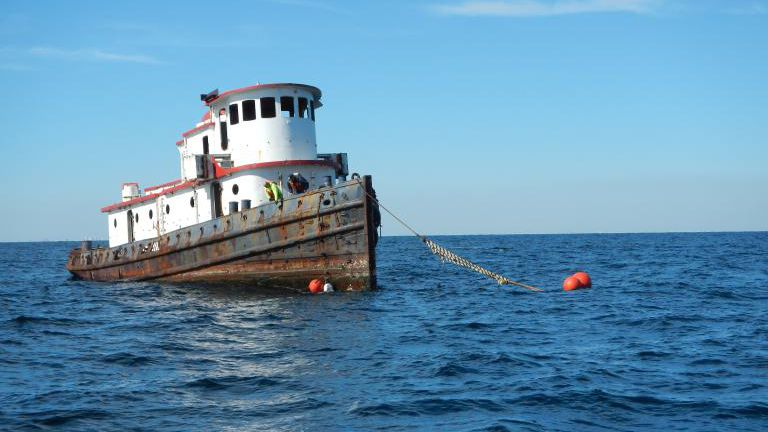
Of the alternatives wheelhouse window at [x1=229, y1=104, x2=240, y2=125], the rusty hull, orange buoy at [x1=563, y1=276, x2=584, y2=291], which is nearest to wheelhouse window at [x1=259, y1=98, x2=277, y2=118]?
wheelhouse window at [x1=229, y1=104, x2=240, y2=125]

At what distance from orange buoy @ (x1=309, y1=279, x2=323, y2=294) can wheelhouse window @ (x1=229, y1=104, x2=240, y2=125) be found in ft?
19.2

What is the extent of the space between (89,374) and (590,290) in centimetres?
1576

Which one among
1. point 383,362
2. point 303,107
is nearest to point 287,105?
point 303,107

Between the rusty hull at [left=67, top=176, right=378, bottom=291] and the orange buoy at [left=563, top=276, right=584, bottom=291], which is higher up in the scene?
the rusty hull at [left=67, top=176, right=378, bottom=291]

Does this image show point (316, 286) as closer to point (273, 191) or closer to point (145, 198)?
point (273, 191)

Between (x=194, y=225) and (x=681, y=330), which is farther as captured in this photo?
(x=194, y=225)

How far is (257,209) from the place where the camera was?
20453 millimetres

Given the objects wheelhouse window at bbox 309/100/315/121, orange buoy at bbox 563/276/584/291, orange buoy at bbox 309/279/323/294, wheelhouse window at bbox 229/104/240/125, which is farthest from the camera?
wheelhouse window at bbox 309/100/315/121

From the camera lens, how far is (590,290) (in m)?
22.9

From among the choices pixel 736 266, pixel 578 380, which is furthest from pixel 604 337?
pixel 736 266

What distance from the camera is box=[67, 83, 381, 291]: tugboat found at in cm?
1978

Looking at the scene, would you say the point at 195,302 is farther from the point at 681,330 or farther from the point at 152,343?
the point at 681,330

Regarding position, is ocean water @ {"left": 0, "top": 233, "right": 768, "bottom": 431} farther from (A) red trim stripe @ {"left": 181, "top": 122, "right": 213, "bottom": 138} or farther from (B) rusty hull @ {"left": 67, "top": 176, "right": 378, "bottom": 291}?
(A) red trim stripe @ {"left": 181, "top": 122, "right": 213, "bottom": 138}

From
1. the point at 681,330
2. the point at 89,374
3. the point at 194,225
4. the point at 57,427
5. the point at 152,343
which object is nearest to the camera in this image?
the point at 57,427
